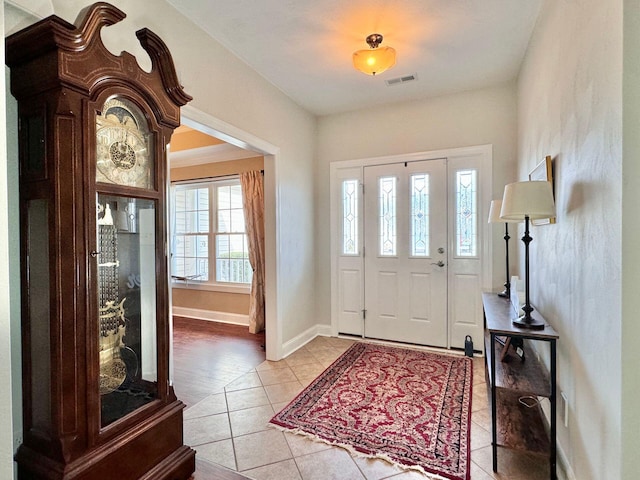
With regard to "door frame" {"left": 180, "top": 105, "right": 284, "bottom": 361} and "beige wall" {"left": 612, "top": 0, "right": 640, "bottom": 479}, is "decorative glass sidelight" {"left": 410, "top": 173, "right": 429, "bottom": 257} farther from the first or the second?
"beige wall" {"left": 612, "top": 0, "right": 640, "bottom": 479}

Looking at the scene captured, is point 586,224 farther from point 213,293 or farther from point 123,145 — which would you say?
point 213,293

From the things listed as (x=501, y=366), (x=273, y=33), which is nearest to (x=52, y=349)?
(x=501, y=366)

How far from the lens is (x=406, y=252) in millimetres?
3863

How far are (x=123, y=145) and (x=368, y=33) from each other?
196 cm

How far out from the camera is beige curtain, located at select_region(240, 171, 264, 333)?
4.49 metres

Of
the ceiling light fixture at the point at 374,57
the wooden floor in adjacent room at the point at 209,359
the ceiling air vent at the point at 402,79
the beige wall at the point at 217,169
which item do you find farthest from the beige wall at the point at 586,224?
the beige wall at the point at 217,169

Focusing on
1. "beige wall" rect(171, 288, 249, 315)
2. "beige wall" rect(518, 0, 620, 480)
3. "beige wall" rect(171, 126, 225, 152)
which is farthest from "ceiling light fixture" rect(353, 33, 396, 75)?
"beige wall" rect(171, 288, 249, 315)

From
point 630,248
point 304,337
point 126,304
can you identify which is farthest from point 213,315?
point 630,248

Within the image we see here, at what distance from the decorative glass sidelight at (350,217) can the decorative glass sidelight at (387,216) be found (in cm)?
31

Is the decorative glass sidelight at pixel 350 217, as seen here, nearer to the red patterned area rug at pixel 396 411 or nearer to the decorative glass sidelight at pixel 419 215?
the decorative glass sidelight at pixel 419 215

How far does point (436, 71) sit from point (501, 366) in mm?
2616

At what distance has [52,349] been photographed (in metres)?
1.31

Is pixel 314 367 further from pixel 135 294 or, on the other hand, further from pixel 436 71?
pixel 436 71

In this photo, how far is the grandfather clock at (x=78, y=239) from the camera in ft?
4.28
